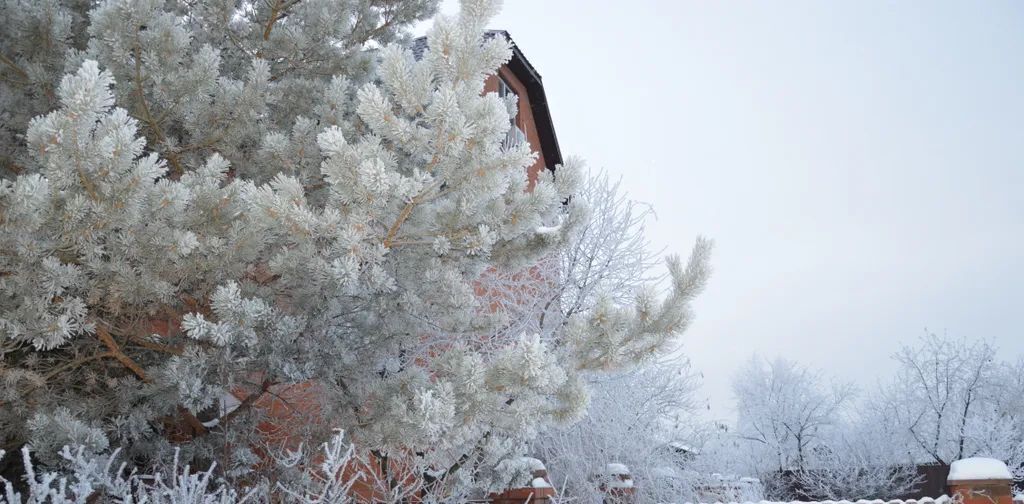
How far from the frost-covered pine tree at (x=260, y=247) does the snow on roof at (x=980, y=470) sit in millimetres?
4000

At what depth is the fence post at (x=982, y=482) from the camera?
5.95m

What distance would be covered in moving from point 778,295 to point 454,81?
46.8 m

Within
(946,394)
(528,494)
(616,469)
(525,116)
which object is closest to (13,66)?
(528,494)

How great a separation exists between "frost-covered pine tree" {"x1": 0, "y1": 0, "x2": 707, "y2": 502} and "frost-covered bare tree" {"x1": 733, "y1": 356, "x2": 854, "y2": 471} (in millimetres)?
19672

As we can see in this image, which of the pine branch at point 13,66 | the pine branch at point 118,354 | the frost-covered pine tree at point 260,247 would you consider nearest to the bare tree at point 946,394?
the frost-covered pine tree at point 260,247

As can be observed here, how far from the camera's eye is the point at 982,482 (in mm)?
6023

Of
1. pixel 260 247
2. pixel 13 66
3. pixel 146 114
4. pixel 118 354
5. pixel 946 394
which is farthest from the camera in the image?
pixel 946 394

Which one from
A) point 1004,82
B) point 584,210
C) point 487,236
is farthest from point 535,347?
point 1004,82

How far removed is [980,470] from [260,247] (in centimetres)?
609

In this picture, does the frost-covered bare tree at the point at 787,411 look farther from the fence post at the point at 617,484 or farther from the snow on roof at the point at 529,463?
the snow on roof at the point at 529,463

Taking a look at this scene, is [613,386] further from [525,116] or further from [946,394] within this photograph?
[946,394]

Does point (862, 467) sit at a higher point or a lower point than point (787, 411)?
lower

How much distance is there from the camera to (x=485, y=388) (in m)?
3.49

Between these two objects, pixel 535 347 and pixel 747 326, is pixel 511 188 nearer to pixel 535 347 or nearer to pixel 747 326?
pixel 535 347
